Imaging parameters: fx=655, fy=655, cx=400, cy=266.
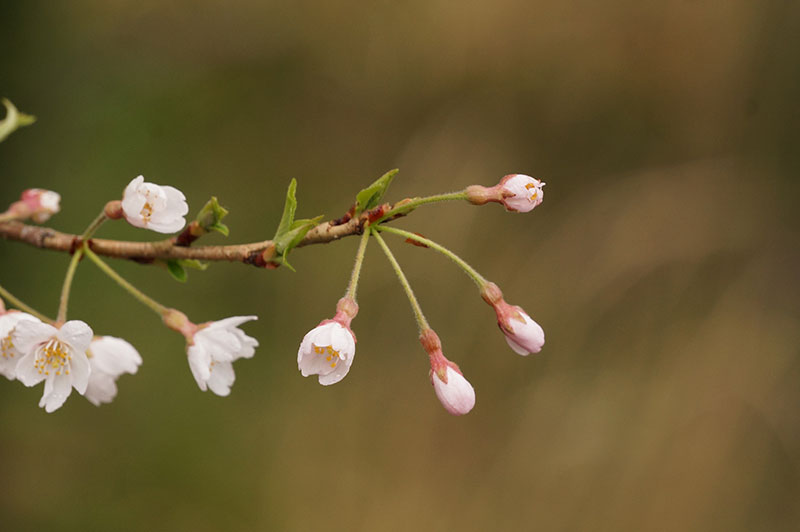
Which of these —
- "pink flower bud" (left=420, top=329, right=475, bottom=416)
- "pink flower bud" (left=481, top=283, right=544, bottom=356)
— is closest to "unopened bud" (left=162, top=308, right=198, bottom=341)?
"pink flower bud" (left=420, top=329, right=475, bottom=416)

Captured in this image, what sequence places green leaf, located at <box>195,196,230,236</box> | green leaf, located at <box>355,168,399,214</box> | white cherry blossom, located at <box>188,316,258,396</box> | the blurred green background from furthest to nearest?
the blurred green background → white cherry blossom, located at <box>188,316,258,396</box> → green leaf, located at <box>195,196,230,236</box> → green leaf, located at <box>355,168,399,214</box>

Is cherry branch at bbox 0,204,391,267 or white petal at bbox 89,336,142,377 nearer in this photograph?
cherry branch at bbox 0,204,391,267

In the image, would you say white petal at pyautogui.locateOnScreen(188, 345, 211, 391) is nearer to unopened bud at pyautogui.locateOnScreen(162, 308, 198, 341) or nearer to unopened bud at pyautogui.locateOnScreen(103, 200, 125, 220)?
unopened bud at pyautogui.locateOnScreen(162, 308, 198, 341)

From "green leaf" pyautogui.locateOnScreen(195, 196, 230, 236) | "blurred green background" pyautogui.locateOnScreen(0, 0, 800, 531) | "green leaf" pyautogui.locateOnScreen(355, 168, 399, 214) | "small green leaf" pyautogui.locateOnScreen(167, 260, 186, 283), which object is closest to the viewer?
"green leaf" pyautogui.locateOnScreen(355, 168, 399, 214)

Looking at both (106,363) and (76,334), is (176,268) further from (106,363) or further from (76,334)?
→ (106,363)

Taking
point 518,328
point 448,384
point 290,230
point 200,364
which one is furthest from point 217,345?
point 518,328

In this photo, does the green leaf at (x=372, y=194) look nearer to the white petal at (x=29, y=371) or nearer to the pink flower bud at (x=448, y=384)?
the pink flower bud at (x=448, y=384)

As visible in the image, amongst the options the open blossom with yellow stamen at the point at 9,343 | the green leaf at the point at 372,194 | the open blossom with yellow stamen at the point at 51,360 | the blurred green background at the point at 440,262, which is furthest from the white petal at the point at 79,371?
the blurred green background at the point at 440,262

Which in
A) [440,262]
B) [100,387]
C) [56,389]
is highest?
[440,262]
